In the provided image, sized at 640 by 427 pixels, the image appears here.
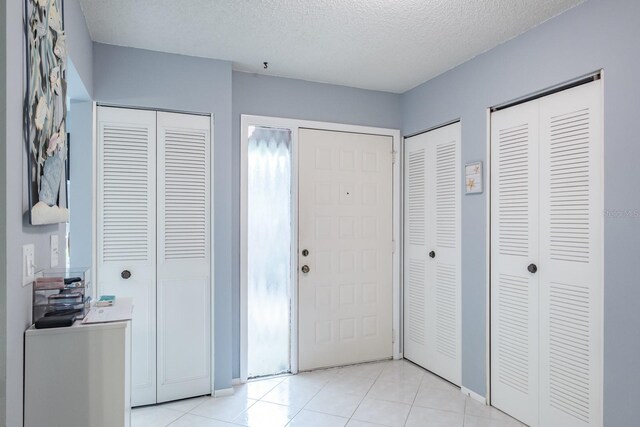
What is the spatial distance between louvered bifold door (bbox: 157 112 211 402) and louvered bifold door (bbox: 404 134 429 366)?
1.82 metres

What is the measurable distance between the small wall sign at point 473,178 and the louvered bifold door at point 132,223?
2293mm

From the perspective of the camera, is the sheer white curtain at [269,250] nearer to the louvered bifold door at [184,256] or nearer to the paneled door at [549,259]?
the louvered bifold door at [184,256]

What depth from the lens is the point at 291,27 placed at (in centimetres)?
244

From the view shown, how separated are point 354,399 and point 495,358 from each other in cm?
104

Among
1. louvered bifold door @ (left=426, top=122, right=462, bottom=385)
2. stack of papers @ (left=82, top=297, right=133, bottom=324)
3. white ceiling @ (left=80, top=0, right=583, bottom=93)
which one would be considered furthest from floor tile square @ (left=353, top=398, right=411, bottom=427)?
white ceiling @ (left=80, top=0, right=583, bottom=93)

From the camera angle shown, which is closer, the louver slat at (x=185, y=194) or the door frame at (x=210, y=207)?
the door frame at (x=210, y=207)

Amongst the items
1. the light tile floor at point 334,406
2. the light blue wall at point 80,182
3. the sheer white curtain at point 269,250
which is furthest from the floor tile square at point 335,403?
the light blue wall at point 80,182

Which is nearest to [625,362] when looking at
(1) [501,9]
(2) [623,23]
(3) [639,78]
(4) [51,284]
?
(3) [639,78]

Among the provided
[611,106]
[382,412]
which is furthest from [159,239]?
[611,106]

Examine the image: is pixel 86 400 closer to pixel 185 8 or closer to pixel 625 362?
pixel 185 8

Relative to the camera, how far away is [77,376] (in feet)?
4.58

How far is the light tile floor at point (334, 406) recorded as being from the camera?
2.53 m

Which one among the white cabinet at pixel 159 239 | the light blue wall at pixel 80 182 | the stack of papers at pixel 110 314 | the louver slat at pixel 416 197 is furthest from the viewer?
the louver slat at pixel 416 197

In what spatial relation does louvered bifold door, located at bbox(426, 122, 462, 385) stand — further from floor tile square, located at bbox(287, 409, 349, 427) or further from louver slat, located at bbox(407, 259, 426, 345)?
floor tile square, located at bbox(287, 409, 349, 427)
